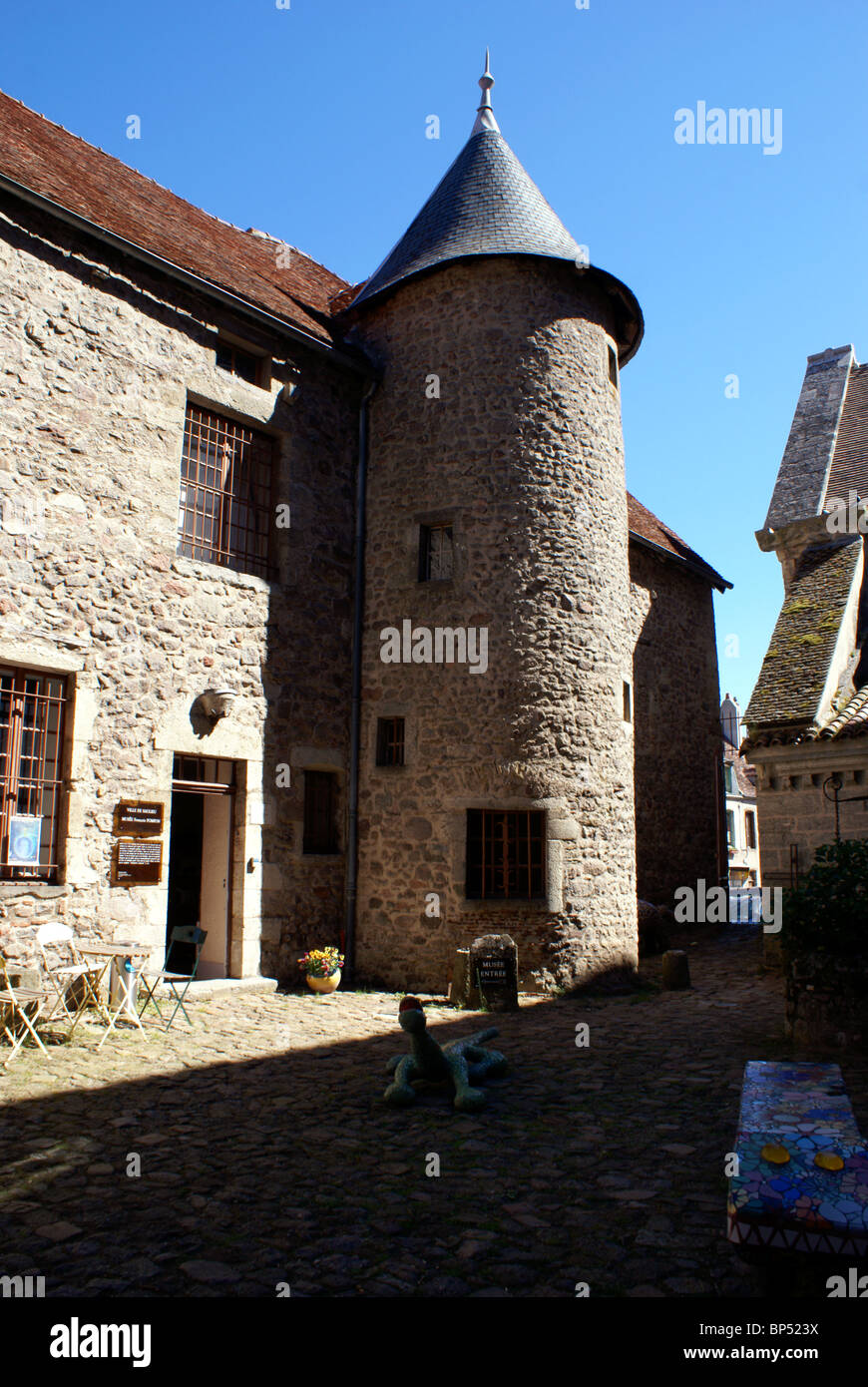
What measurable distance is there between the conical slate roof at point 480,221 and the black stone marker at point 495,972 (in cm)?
754

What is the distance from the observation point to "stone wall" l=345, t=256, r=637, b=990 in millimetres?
9711

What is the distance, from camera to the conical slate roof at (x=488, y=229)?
1076 cm

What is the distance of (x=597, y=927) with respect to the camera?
9820mm

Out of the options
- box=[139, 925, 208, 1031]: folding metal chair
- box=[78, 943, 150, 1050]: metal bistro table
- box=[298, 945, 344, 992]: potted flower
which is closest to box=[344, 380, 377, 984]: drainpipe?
box=[298, 945, 344, 992]: potted flower

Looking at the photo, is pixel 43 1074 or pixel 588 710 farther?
pixel 588 710

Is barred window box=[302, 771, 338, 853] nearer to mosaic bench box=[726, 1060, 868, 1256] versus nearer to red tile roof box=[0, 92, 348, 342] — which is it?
red tile roof box=[0, 92, 348, 342]

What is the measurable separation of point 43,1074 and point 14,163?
24.7 ft

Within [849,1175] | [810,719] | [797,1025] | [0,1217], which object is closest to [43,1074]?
[0,1217]

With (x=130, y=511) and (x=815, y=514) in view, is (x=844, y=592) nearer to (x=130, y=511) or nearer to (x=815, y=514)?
(x=815, y=514)

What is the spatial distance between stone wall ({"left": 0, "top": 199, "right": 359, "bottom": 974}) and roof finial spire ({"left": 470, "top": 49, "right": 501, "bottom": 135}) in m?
4.69

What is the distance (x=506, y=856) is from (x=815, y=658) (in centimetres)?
490

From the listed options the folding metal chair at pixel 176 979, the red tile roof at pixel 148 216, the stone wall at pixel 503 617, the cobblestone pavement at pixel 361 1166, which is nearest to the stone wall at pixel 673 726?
the stone wall at pixel 503 617

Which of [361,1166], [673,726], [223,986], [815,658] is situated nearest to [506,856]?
[223,986]

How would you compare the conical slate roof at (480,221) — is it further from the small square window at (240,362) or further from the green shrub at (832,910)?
the green shrub at (832,910)
